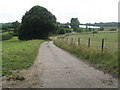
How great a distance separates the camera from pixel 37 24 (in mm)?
65188

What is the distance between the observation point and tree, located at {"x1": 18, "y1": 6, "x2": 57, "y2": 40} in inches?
2564

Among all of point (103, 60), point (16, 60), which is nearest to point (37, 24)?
point (16, 60)

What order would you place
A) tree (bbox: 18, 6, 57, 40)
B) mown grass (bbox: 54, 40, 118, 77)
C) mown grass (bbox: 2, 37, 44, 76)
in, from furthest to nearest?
tree (bbox: 18, 6, 57, 40)
mown grass (bbox: 2, 37, 44, 76)
mown grass (bbox: 54, 40, 118, 77)

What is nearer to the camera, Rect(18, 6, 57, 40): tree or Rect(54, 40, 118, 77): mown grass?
Rect(54, 40, 118, 77): mown grass

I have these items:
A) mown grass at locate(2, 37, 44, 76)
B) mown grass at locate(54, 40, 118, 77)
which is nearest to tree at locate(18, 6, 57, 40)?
mown grass at locate(2, 37, 44, 76)

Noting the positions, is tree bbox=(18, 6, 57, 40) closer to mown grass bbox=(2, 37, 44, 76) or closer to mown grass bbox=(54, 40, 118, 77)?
mown grass bbox=(2, 37, 44, 76)

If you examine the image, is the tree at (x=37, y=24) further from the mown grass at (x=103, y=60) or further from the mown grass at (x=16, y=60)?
the mown grass at (x=103, y=60)

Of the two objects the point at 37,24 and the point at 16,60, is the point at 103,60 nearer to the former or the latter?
the point at 16,60

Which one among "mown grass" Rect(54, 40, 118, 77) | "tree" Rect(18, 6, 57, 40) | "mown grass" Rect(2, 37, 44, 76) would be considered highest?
"tree" Rect(18, 6, 57, 40)

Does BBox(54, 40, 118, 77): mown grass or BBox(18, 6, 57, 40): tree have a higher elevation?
BBox(18, 6, 57, 40): tree

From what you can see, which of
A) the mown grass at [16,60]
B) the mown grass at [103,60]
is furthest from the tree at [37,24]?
the mown grass at [103,60]

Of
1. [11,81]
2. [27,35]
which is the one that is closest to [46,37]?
[27,35]

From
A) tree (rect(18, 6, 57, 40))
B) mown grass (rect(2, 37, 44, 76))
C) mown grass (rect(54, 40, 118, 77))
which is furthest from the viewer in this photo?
tree (rect(18, 6, 57, 40))

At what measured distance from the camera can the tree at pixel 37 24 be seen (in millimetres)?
65125
